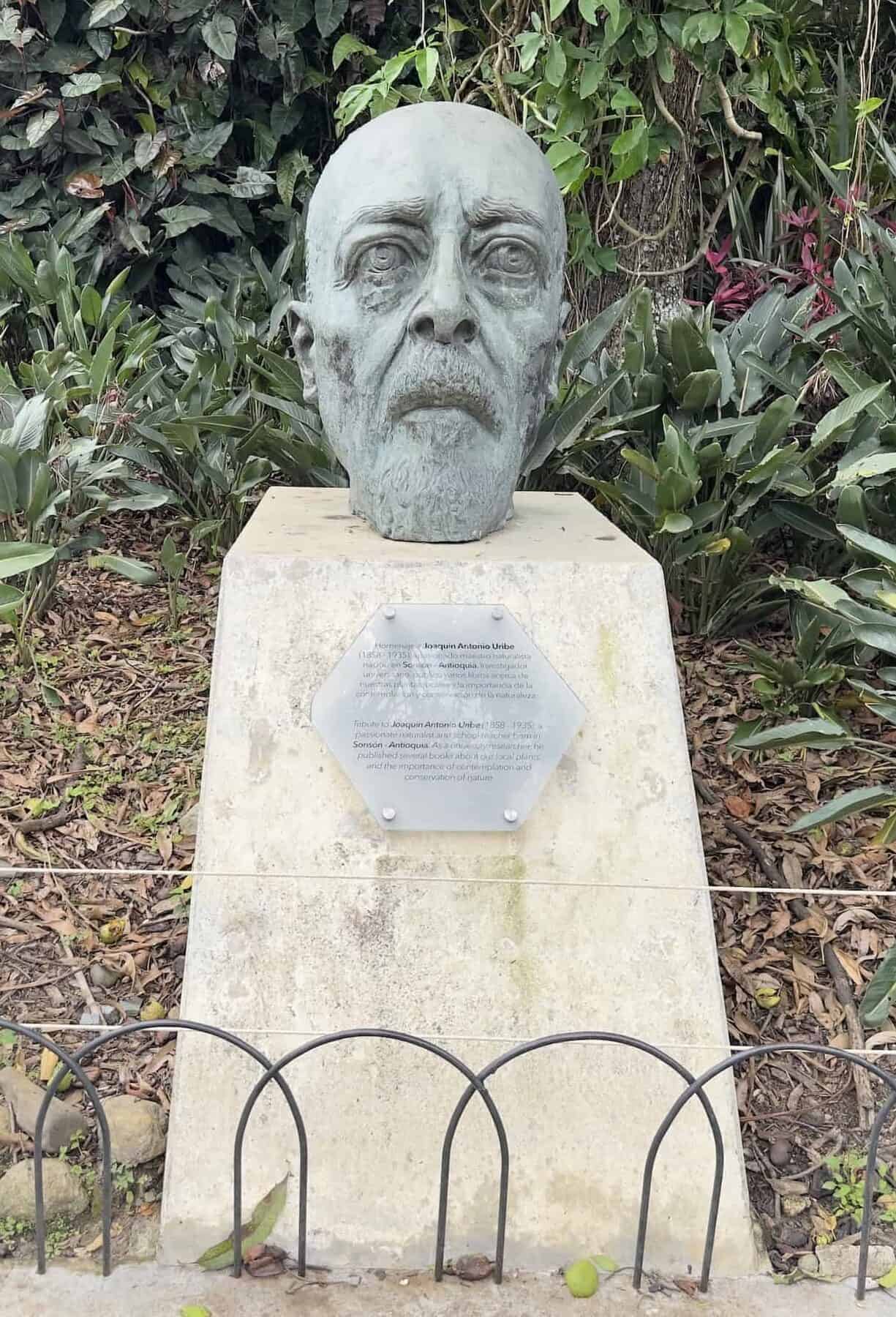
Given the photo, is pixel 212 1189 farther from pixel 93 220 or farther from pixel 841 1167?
pixel 93 220

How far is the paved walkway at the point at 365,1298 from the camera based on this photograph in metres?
1.89

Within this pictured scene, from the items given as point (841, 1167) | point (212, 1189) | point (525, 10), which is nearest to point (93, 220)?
point (525, 10)

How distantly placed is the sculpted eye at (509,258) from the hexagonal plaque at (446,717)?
76 centimetres

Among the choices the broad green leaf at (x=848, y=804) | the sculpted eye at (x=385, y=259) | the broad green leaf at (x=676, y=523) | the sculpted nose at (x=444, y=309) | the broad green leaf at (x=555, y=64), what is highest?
the broad green leaf at (x=555, y=64)

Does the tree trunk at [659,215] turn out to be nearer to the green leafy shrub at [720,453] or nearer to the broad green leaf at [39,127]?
the green leafy shrub at [720,453]

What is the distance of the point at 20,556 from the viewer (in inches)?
111

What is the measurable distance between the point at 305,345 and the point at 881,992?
201cm

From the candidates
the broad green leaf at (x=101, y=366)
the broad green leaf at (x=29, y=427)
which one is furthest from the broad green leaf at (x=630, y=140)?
the broad green leaf at (x=29, y=427)

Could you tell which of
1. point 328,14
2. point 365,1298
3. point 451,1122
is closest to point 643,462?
point 451,1122

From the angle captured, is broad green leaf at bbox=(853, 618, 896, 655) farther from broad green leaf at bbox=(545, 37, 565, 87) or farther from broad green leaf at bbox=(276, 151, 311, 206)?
broad green leaf at bbox=(276, 151, 311, 206)

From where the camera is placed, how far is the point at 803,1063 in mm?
2537

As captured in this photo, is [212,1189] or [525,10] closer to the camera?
[212,1189]

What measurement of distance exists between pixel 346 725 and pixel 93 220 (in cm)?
394

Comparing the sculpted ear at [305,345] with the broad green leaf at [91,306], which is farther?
the broad green leaf at [91,306]
